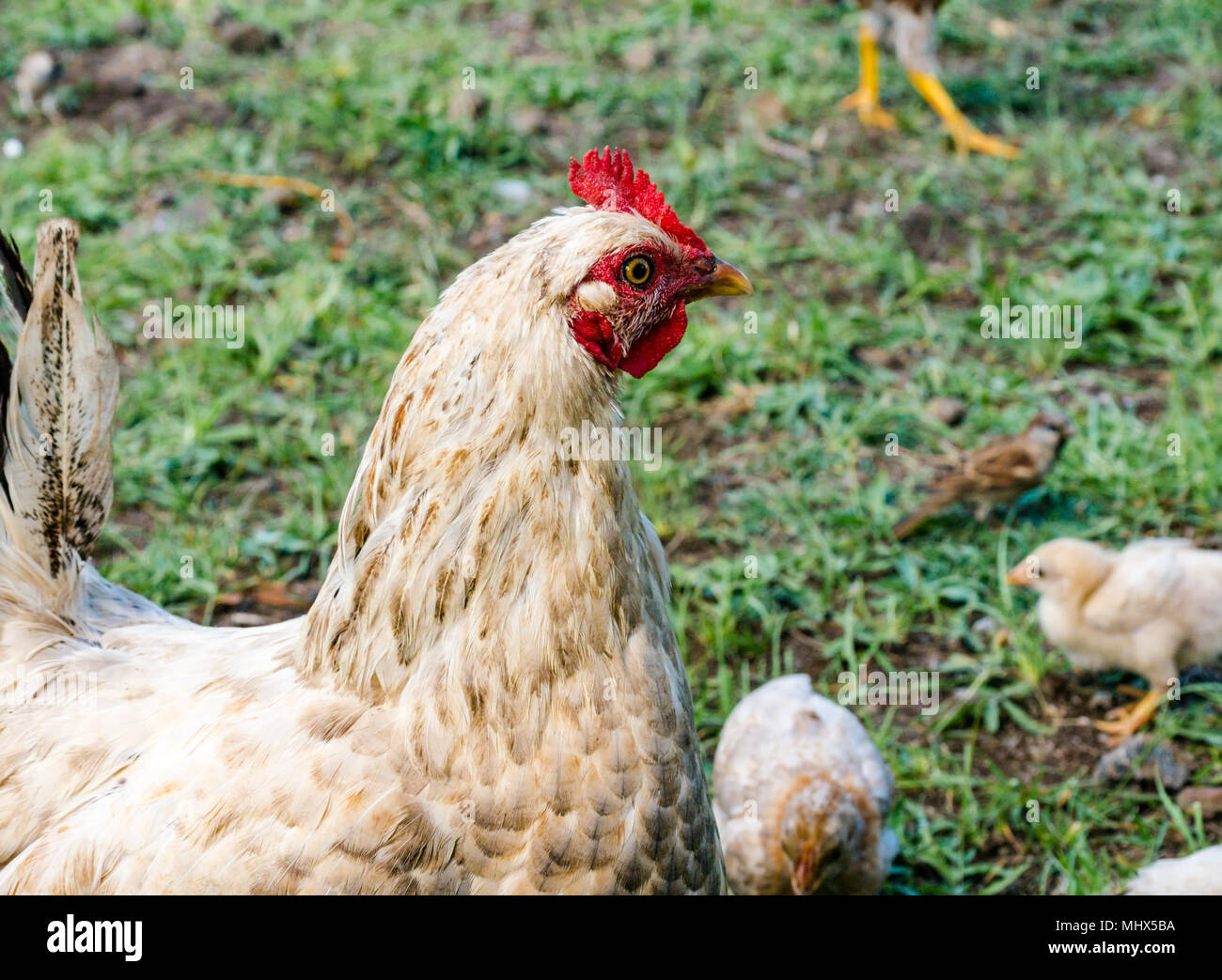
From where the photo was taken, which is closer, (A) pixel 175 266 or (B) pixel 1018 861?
(B) pixel 1018 861

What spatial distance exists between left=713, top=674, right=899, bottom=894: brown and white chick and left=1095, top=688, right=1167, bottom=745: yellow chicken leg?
867 mm

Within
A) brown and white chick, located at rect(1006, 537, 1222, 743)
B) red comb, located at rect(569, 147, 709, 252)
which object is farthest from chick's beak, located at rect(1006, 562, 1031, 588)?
red comb, located at rect(569, 147, 709, 252)

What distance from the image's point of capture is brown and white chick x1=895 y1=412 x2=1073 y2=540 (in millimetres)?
4320

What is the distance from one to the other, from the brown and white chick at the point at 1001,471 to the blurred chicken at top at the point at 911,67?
9.77 ft

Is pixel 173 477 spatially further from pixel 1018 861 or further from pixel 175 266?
pixel 1018 861

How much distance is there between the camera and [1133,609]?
12.1 ft

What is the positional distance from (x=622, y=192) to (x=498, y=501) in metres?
0.70

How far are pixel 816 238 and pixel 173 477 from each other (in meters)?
3.30

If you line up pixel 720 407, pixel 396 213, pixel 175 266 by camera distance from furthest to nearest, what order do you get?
pixel 396 213 → pixel 175 266 → pixel 720 407

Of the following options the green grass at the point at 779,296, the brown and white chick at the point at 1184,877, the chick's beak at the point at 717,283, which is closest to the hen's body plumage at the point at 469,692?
the chick's beak at the point at 717,283

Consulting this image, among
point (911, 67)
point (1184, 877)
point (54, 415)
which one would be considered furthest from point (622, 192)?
point (911, 67)

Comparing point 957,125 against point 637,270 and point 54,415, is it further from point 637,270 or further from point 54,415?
point 54,415
